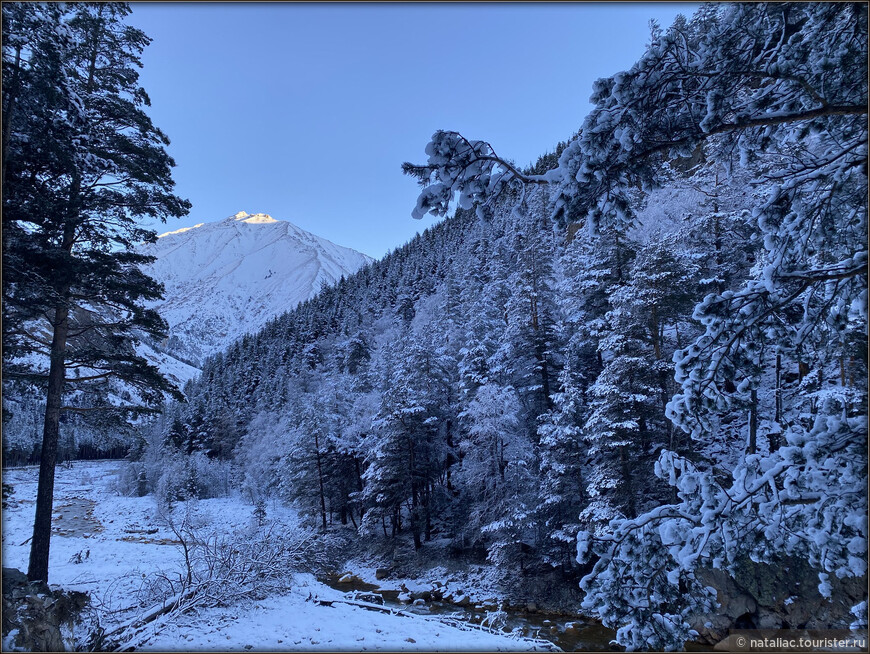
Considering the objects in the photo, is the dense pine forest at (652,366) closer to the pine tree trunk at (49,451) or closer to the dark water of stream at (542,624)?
the dark water of stream at (542,624)

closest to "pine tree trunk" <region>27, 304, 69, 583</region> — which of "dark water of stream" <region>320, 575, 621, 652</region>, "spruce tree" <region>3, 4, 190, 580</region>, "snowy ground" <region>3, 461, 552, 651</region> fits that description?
"spruce tree" <region>3, 4, 190, 580</region>

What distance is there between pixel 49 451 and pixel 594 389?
54.1 ft

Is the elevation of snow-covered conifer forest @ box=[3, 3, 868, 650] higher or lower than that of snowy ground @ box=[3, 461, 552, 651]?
higher

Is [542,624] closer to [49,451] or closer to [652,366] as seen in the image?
[652,366]

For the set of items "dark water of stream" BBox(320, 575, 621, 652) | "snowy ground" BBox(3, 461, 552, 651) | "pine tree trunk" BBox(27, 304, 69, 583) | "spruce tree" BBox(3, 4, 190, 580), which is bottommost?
"dark water of stream" BBox(320, 575, 621, 652)

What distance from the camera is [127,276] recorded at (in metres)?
10.4

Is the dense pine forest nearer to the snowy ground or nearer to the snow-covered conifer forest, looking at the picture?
the snow-covered conifer forest

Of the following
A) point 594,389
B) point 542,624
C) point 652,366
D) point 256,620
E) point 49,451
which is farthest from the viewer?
point 594,389

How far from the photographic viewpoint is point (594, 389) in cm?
1634

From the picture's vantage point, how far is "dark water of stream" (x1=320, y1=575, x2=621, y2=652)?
13.2m

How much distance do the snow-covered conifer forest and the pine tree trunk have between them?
165 mm

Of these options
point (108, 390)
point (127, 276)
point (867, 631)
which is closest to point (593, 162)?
point (867, 631)

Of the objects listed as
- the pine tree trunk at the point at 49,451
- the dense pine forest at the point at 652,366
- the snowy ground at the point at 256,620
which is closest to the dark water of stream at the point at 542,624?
the dense pine forest at the point at 652,366

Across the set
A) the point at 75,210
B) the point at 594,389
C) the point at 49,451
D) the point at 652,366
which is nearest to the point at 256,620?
the point at 49,451
